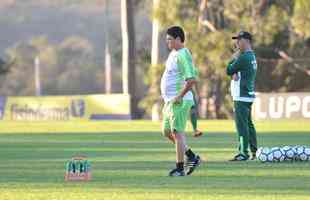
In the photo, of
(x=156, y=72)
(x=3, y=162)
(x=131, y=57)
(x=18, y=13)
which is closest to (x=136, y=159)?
(x=3, y=162)

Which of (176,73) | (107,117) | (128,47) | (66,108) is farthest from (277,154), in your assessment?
(128,47)

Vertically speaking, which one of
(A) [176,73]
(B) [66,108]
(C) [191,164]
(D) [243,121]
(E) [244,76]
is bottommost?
(B) [66,108]

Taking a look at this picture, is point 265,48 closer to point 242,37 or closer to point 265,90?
point 265,90

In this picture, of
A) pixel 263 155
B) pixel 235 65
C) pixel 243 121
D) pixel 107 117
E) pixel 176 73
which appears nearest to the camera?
pixel 176 73

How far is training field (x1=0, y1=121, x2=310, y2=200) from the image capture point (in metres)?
14.1

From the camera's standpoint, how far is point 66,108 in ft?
179

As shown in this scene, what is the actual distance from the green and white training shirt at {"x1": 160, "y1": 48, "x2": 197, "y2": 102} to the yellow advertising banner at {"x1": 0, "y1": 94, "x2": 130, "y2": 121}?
36.4 metres

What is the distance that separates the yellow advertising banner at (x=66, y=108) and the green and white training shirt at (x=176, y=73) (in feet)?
119

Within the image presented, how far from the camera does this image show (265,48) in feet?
198

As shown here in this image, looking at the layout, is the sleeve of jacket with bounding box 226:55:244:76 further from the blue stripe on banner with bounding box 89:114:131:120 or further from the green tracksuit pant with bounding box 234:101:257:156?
the blue stripe on banner with bounding box 89:114:131:120

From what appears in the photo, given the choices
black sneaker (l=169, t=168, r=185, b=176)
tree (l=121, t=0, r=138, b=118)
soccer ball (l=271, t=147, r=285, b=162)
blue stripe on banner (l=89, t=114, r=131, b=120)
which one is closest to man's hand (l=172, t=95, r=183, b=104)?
black sneaker (l=169, t=168, r=185, b=176)

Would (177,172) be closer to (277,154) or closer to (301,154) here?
(277,154)

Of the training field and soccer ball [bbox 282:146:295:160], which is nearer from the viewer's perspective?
the training field

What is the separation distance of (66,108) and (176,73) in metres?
38.5
